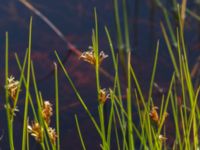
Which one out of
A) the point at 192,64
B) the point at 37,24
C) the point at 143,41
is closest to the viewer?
the point at 192,64

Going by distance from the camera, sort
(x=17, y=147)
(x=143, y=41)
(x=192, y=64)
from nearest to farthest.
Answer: (x=17, y=147) → (x=192, y=64) → (x=143, y=41)

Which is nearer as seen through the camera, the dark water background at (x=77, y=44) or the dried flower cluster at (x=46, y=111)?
the dried flower cluster at (x=46, y=111)

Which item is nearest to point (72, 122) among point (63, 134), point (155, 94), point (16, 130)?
point (63, 134)

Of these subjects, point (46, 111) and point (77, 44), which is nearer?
point (46, 111)

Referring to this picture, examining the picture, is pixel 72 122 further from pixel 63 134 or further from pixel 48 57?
pixel 48 57

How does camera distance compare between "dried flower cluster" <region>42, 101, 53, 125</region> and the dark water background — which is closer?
"dried flower cluster" <region>42, 101, 53, 125</region>

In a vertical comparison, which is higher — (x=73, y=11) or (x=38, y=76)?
(x=73, y=11)

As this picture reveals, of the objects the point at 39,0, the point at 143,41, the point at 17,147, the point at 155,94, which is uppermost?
the point at 39,0

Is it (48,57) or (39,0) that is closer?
(48,57)
